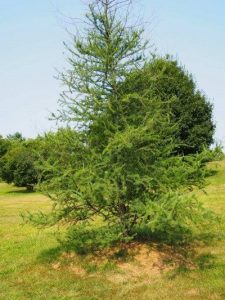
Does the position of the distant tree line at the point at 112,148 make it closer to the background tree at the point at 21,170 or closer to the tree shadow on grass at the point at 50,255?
the tree shadow on grass at the point at 50,255

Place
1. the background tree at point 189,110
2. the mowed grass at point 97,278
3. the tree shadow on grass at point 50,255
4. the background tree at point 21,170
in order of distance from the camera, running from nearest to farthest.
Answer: the mowed grass at point 97,278, the tree shadow on grass at point 50,255, the background tree at point 189,110, the background tree at point 21,170

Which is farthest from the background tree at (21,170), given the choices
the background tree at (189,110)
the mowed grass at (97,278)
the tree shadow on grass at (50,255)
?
the mowed grass at (97,278)

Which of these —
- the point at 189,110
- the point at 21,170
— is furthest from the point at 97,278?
the point at 21,170

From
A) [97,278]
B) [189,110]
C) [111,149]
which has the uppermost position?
[189,110]

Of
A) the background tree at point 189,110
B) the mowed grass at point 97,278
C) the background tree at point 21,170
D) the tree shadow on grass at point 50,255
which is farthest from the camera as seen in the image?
the background tree at point 21,170

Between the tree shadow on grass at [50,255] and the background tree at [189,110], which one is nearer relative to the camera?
the tree shadow on grass at [50,255]

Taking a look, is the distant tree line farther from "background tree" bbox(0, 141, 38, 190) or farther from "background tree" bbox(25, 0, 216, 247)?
"background tree" bbox(0, 141, 38, 190)

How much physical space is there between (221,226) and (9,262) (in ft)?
24.3

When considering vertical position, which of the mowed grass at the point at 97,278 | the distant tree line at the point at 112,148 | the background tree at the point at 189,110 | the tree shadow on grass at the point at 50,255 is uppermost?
the background tree at the point at 189,110

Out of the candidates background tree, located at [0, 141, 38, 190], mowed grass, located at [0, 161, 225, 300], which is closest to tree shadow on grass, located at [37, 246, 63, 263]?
mowed grass, located at [0, 161, 225, 300]

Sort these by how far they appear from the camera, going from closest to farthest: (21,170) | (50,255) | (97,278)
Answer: (97,278)
(50,255)
(21,170)

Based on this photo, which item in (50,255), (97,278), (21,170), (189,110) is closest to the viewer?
(97,278)

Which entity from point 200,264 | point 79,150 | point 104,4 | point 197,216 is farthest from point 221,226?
point 104,4

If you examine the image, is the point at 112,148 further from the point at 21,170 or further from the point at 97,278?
the point at 21,170
